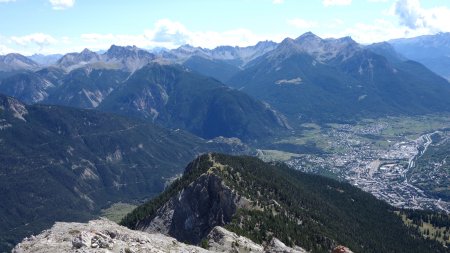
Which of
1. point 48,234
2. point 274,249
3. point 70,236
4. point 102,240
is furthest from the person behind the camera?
point 274,249

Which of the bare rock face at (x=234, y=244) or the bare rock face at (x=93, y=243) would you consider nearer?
the bare rock face at (x=93, y=243)

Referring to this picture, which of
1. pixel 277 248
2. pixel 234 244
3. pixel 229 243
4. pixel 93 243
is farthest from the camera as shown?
pixel 277 248

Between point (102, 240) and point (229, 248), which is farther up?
point (102, 240)

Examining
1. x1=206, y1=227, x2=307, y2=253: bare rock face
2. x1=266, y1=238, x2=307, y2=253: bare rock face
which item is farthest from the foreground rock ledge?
x1=266, y1=238, x2=307, y2=253: bare rock face

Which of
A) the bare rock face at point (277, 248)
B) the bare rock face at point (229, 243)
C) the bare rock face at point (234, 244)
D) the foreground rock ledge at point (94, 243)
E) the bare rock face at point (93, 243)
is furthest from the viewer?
the bare rock face at point (277, 248)

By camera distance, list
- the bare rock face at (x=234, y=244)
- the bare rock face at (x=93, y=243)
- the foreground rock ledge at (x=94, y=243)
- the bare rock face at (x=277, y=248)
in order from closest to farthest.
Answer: the bare rock face at (x=93, y=243), the foreground rock ledge at (x=94, y=243), the bare rock face at (x=234, y=244), the bare rock face at (x=277, y=248)

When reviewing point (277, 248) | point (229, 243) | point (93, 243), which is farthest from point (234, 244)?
point (93, 243)

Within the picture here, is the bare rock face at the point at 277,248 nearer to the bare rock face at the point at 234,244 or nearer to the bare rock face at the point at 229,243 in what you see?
the bare rock face at the point at 234,244

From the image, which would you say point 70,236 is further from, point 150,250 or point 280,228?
point 280,228

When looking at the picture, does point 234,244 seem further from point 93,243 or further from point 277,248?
point 93,243

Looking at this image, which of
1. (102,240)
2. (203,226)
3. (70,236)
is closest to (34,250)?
(70,236)

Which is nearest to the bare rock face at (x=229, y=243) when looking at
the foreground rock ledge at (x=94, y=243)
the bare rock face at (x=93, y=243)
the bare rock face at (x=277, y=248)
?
the foreground rock ledge at (x=94, y=243)
